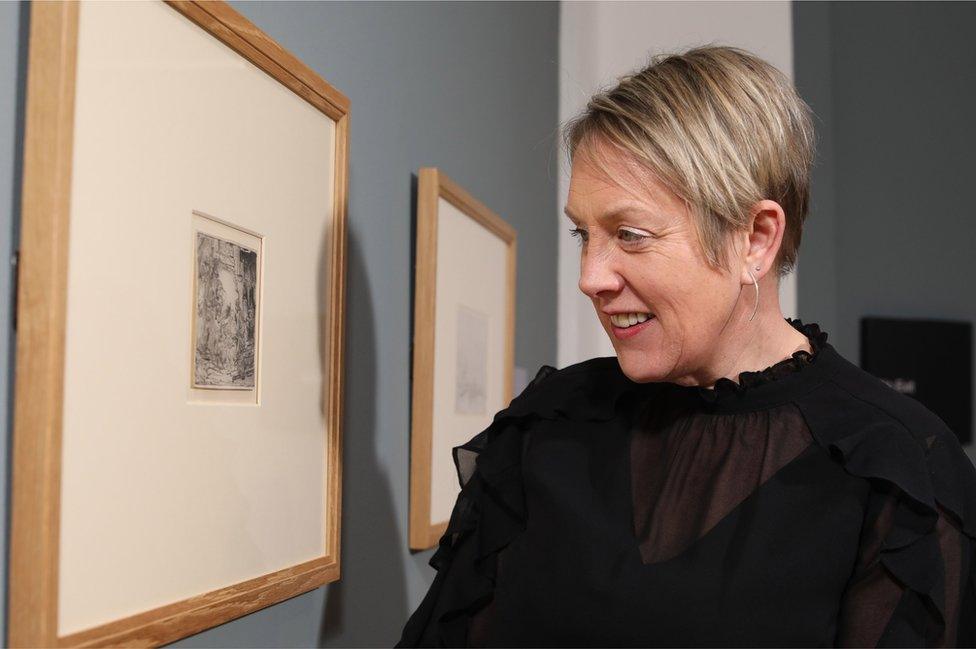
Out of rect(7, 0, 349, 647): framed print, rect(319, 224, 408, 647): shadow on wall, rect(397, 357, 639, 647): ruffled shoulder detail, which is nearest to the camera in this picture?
rect(7, 0, 349, 647): framed print

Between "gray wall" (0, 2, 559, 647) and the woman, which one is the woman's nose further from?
"gray wall" (0, 2, 559, 647)

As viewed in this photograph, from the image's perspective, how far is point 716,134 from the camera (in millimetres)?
1142

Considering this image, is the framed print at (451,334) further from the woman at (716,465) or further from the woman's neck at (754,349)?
the woman's neck at (754,349)

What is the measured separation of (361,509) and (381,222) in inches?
15.8

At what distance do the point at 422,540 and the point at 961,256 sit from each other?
2764mm

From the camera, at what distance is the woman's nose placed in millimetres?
1145

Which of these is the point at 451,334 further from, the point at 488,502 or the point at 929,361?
the point at 929,361

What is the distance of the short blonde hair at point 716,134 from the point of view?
1132mm

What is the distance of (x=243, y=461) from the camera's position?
1.13 meters

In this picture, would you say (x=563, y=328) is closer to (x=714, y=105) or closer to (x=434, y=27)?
(x=434, y=27)

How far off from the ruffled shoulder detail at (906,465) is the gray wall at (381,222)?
0.60m

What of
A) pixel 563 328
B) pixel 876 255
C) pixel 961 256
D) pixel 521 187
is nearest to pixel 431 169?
pixel 521 187

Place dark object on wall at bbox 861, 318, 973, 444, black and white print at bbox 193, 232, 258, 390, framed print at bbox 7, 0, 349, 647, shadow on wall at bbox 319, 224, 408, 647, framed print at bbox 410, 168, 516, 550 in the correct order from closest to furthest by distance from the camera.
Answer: framed print at bbox 7, 0, 349, 647 → black and white print at bbox 193, 232, 258, 390 → shadow on wall at bbox 319, 224, 408, 647 → framed print at bbox 410, 168, 516, 550 → dark object on wall at bbox 861, 318, 973, 444

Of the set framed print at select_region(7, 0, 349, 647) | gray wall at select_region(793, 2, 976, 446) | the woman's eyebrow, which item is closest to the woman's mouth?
the woman's eyebrow
